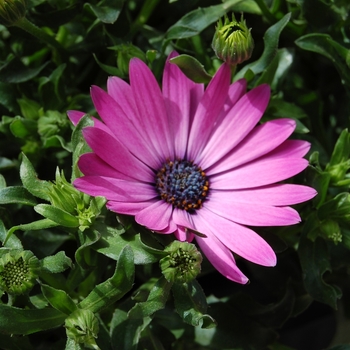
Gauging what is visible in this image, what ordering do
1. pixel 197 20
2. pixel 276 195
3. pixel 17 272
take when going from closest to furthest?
1. pixel 17 272
2. pixel 276 195
3. pixel 197 20

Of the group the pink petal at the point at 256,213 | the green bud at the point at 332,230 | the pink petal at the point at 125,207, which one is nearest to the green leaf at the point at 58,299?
the pink petal at the point at 125,207

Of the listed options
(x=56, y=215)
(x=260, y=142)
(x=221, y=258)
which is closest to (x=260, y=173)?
(x=260, y=142)

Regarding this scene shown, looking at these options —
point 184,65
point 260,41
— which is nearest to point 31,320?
point 184,65

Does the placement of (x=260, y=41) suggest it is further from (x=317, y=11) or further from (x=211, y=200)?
(x=211, y=200)

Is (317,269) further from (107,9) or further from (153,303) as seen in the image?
(107,9)

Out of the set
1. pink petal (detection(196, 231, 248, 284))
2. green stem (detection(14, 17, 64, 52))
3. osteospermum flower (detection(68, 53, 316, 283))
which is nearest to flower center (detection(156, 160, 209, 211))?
osteospermum flower (detection(68, 53, 316, 283))

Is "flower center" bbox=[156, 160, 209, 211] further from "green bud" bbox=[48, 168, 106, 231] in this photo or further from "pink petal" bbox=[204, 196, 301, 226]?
"green bud" bbox=[48, 168, 106, 231]
